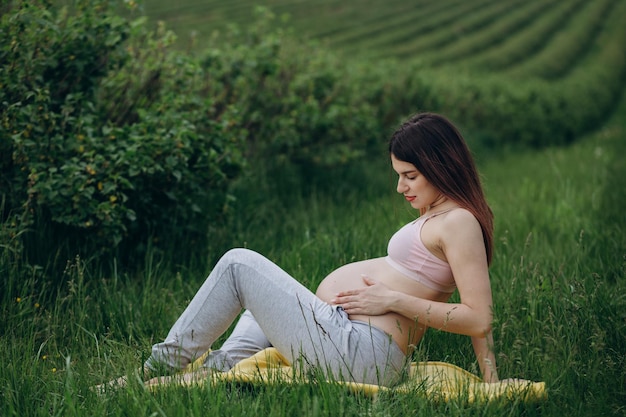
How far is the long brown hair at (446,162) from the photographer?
3080mm

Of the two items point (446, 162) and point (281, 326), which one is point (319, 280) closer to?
point (281, 326)

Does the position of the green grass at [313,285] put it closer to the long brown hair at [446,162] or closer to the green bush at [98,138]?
the green bush at [98,138]

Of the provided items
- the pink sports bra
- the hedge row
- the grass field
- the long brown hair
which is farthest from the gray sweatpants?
the hedge row

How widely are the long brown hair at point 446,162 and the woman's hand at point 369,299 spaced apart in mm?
454

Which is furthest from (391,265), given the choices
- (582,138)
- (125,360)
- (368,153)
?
(582,138)

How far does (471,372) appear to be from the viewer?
3.20 m

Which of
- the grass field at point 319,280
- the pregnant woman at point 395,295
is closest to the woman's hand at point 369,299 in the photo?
the pregnant woman at point 395,295

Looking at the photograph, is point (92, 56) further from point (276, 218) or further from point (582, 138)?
point (582, 138)

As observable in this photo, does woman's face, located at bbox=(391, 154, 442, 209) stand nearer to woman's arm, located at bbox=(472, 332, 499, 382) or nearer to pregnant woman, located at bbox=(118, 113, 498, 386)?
pregnant woman, located at bbox=(118, 113, 498, 386)

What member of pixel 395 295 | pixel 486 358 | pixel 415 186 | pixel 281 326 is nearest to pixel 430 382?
pixel 486 358

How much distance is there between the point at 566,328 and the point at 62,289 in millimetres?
2690

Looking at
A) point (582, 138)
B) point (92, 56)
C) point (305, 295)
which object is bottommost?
point (582, 138)

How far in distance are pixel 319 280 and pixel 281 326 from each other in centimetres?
129

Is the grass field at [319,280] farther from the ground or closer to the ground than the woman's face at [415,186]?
closer to the ground
